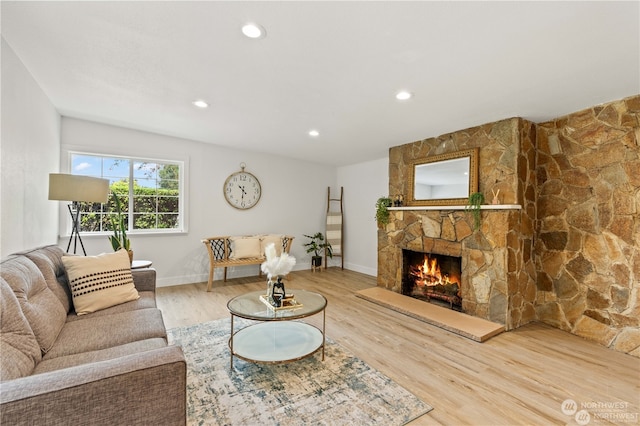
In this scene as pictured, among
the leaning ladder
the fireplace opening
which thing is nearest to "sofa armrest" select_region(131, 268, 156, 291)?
the fireplace opening

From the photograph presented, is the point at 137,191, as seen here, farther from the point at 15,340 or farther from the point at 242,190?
the point at 15,340

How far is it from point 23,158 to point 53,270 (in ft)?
3.71

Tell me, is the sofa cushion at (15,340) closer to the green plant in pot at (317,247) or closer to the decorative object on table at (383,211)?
the decorative object on table at (383,211)

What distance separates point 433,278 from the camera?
157 inches

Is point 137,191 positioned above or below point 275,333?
above

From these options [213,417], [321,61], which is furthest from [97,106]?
[213,417]

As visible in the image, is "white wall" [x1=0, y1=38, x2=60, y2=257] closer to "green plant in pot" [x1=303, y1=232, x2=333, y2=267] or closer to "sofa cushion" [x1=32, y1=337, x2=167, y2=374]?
"sofa cushion" [x1=32, y1=337, x2=167, y2=374]

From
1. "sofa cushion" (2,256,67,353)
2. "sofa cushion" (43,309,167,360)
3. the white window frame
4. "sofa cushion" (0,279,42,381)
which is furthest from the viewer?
the white window frame

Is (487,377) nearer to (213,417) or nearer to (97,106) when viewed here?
(213,417)

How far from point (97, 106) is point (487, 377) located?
4.73 m

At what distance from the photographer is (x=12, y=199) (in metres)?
2.26

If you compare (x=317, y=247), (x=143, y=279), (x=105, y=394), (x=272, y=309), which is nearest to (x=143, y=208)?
(x=143, y=279)

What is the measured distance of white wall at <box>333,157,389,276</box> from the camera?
5480mm

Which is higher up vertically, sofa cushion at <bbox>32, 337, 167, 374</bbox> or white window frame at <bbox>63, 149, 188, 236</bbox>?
white window frame at <bbox>63, 149, 188, 236</bbox>
